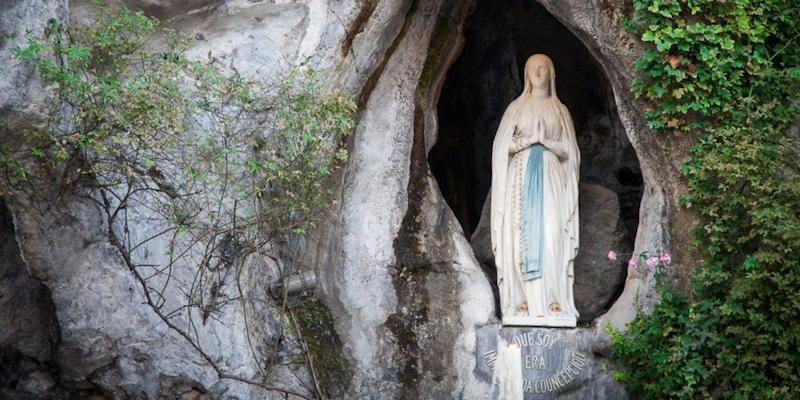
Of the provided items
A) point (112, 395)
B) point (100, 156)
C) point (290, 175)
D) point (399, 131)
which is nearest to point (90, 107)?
point (100, 156)

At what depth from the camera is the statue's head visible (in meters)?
9.96

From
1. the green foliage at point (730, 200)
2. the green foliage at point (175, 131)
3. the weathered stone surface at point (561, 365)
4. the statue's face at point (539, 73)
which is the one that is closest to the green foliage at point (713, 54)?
the green foliage at point (730, 200)

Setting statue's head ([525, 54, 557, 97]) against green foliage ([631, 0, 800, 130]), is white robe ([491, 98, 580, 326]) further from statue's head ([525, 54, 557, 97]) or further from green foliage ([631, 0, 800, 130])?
green foliage ([631, 0, 800, 130])

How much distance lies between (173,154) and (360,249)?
1.82m

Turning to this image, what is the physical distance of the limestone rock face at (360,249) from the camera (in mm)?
8797

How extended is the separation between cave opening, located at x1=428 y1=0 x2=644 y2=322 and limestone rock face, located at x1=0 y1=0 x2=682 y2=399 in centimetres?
59

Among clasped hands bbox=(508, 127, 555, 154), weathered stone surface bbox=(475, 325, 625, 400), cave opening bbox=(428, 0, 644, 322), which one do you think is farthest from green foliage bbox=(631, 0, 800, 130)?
cave opening bbox=(428, 0, 644, 322)

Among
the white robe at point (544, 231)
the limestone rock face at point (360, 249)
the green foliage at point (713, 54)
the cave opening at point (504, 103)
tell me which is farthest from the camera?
the cave opening at point (504, 103)

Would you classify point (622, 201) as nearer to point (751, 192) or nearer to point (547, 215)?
point (547, 215)

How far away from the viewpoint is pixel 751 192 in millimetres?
8578

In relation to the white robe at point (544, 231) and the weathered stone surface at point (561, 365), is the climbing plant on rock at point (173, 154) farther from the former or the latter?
the weathered stone surface at point (561, 365)

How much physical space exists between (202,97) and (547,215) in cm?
257

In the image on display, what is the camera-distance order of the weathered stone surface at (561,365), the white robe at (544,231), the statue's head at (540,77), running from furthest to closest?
the statue's head at (540,77) → the white robe at (544,231) → the weathered stone surface at (561,365)

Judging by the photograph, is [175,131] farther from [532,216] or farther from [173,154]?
[532,216]
